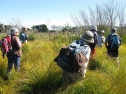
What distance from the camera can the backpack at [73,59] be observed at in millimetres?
5090

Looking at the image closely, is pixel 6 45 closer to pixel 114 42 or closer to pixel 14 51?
pixel 14 51

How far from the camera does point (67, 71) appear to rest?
17.5 ft

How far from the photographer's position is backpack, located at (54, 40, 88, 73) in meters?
5.09

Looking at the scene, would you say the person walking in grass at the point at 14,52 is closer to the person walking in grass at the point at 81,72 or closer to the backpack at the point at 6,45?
the backpack at the point at 6,45

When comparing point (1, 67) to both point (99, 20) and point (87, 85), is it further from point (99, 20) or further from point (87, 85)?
point (99, 20)

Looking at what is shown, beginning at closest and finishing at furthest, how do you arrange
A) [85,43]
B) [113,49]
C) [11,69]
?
[85,43]
[11,69]
[113,49]

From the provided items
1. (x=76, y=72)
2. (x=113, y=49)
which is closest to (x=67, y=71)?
(x=76, y=72)

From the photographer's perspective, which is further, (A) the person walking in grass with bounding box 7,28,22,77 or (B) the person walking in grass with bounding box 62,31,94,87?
(A) the person walking in grass with bounding box 7,28,22,77

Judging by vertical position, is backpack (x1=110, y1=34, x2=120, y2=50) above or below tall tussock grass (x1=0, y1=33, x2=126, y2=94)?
above

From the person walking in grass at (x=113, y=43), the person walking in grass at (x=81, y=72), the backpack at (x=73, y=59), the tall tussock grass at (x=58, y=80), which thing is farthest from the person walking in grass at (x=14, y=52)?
the person walking in grass at (x=113, y=43)

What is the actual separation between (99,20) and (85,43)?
1916 centimetres

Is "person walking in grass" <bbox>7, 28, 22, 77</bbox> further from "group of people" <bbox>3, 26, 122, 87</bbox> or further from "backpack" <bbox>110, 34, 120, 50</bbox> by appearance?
"backpack" <bbox>110, 34, 120, 50</bbox>

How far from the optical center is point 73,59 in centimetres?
520

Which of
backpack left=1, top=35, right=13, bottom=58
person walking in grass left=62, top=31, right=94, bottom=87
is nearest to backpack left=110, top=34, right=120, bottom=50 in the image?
backpack left=1, top=35, right=13, bottom=58
